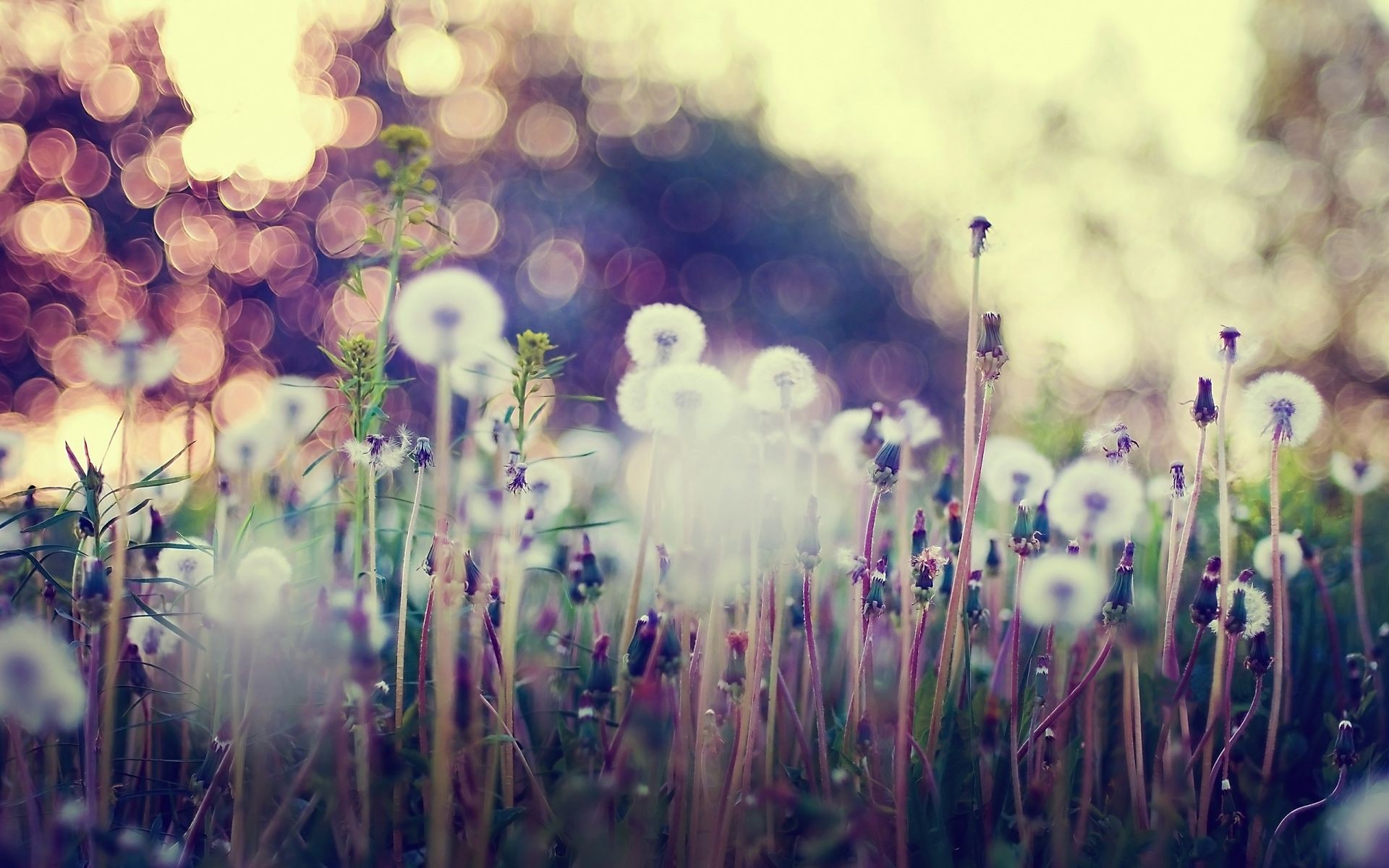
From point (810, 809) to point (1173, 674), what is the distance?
3.10 feet

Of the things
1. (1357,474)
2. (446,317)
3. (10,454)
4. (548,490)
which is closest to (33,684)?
(446,317)

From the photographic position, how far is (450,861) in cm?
143

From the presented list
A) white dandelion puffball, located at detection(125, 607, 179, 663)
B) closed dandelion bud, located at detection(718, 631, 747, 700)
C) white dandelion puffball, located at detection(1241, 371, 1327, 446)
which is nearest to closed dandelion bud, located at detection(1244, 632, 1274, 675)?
white dandelion puffball, located at detection(1241, 371, 1327, 446)

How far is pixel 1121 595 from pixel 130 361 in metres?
1.64

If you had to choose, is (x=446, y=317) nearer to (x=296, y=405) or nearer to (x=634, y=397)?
(x=634, y=397)

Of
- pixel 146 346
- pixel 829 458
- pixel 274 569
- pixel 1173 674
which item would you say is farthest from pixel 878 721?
pixel 829 458

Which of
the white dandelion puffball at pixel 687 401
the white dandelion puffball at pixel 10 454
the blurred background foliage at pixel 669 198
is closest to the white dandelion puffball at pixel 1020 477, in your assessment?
the white dandelion puffball at pixel 687 401

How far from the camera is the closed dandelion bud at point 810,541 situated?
5.54 ft

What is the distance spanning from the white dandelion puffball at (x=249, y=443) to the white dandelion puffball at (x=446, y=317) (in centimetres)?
71

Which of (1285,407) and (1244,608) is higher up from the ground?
(1285,407)

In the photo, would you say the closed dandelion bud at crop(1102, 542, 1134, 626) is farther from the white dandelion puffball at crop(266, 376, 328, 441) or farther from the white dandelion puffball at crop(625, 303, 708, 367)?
the white dandelion puffball at crop(266, 376, 328, 441)

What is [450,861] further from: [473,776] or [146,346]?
[146,346]

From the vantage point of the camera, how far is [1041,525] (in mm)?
1842

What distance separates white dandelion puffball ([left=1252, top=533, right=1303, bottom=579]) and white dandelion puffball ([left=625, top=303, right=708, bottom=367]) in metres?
1.34
